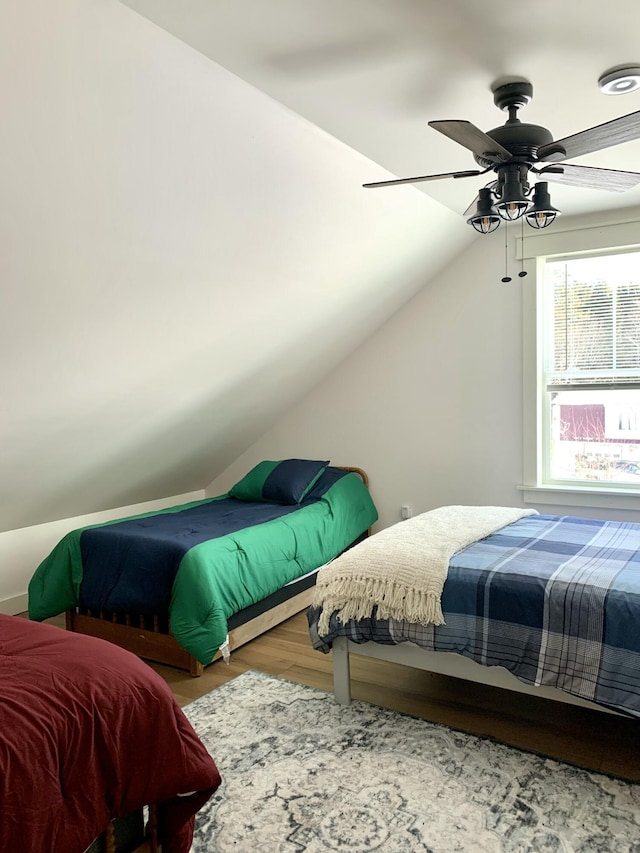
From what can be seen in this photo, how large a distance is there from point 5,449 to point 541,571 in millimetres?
2505

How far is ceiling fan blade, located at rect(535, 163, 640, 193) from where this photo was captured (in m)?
2.30

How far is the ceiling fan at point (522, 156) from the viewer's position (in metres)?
2.00

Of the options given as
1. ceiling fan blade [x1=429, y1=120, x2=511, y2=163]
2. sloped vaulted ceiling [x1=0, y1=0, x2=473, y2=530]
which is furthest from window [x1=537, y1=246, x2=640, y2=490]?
ceiling fan blade [x1=429, y1=120, x2=511, y2=163]

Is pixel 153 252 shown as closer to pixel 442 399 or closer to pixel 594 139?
pixel 594 139

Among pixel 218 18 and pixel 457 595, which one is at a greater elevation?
pixel 218 18

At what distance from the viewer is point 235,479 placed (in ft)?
18.1

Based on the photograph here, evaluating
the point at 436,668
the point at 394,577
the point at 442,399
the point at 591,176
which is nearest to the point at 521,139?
the point at 591,176

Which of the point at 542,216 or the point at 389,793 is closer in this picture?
the point at 389,793

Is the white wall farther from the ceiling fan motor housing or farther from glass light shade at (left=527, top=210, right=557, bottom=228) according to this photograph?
the ceiling fan motor housing

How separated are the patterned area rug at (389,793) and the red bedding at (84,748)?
37 cm

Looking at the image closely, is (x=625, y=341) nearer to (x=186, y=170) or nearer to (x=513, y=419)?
(x=513, y=419)

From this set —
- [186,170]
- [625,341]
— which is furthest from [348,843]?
[625,341]

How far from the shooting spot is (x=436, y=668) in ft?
8.57

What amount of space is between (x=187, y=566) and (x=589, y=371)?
9.28 feet
